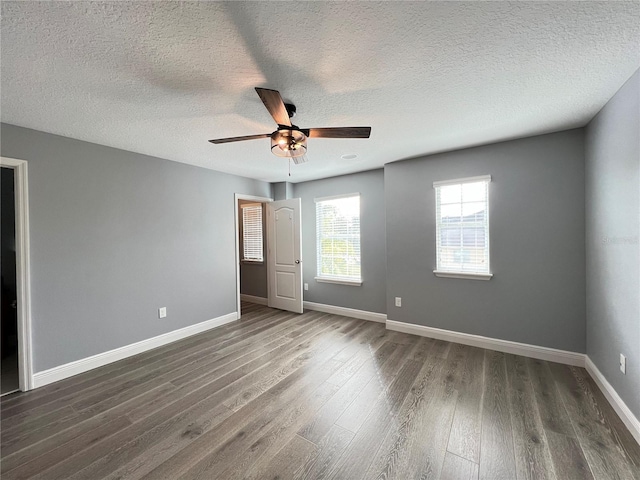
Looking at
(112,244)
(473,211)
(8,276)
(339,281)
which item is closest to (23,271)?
(112,244)

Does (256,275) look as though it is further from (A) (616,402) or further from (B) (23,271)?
(A) (616,402)

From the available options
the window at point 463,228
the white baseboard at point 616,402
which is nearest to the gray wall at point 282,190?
the window at point 463,228

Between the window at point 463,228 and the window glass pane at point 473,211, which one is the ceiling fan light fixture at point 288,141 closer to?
the window at point 463,228

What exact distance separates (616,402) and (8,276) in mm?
6644

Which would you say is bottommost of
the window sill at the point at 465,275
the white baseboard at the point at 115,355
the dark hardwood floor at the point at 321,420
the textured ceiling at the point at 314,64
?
the dark hardwood floor at the point at 321,420

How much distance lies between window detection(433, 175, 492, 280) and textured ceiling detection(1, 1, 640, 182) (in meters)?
0.77

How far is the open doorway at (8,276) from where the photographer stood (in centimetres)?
292

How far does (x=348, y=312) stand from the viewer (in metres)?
4.38

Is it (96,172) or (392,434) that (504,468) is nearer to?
(392,434)

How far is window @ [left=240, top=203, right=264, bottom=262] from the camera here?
5.42 metres

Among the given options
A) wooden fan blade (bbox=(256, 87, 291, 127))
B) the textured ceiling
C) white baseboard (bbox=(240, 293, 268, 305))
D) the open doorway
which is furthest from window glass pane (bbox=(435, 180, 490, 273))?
the open doorway

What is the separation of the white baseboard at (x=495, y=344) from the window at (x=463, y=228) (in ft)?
2.47

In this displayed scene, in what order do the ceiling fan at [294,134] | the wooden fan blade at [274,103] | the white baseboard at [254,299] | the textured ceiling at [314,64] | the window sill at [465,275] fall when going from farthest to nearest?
the white baseboard at [254,299] < the window sill at [465,275] < the ceiling fan at [294,134] < the wooden fan blade at [274,103] < the textured ceiling at [314,64]

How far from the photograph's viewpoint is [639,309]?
5.54ft
